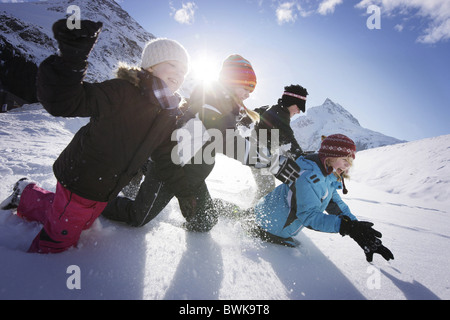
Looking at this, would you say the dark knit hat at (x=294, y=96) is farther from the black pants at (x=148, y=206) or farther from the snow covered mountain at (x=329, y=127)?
the snow covered mountain at (x=329, y=127)

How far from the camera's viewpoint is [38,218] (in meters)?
1.72

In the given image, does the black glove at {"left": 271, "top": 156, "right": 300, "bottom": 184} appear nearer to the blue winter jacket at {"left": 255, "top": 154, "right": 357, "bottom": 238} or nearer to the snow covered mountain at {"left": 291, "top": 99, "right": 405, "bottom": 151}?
the blue winter jacket at {"left": 255, "top": 154, "right": 357, "bottom": 238}

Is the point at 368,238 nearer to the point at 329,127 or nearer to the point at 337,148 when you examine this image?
the point at 337,148

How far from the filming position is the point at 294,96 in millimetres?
3426

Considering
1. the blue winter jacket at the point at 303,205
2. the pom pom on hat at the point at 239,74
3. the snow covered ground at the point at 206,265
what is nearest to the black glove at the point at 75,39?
the snow covered ground at the point at 206,265

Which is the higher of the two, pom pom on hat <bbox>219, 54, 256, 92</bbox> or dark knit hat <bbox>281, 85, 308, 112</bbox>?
dark knit hat <bbox>281, 85, 308, 112</bbox>

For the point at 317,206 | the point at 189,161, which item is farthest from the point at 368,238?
the point at 189,161

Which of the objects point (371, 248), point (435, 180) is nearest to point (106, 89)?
point (371, 248)

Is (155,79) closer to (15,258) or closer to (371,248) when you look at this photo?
(15,258)

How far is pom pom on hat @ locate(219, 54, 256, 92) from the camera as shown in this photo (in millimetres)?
2324

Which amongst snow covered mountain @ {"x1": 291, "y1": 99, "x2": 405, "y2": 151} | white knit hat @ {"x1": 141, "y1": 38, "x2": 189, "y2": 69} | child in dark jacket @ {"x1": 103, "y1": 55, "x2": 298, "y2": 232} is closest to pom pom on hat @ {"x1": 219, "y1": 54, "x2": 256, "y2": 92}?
child in dark jacket @ {"x1": 103, "y1": 55, "x2": 298, "y2": 232}

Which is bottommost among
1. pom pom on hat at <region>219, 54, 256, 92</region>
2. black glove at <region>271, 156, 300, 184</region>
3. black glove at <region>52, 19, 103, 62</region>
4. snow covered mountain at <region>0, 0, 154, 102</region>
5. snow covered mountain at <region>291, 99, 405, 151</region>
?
black glove at <region>271, 156, 300, 184</region>
